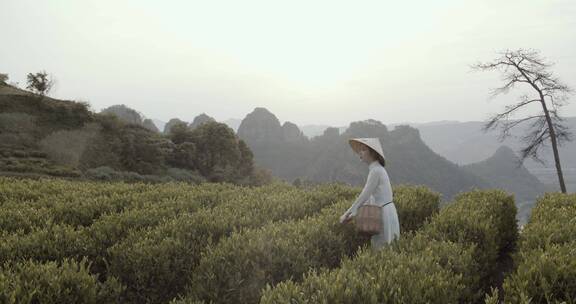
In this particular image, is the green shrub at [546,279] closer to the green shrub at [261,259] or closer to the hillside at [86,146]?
the green shrub at [261,259]

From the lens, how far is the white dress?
738cm

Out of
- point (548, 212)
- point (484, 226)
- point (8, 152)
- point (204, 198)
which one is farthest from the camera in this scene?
point (8, 152)

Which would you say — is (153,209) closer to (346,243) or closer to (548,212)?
(346,243)

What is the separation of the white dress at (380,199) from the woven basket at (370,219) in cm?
16

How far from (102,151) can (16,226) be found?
1207 inches

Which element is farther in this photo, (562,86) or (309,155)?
(309,155)

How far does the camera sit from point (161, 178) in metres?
33.8

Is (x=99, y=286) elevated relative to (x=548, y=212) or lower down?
lower down

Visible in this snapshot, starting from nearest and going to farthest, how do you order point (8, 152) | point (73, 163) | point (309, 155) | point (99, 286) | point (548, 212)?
point (99, 286) < point (548, 212) < point (8, 152) < point (73, 163) < point (309, 155)

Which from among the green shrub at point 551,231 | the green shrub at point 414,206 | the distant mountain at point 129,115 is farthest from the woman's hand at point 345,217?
the distant mountain at point 129,115

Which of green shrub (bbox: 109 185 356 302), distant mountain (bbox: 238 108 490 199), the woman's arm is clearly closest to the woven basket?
the woman's arm

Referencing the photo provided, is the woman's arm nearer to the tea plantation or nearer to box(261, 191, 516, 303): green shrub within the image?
the tea plantation

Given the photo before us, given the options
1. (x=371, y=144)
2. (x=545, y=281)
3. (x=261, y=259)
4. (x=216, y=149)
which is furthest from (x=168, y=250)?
(x=216, y=149)

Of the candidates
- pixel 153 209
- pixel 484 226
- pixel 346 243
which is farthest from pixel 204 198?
pixel 484 226
